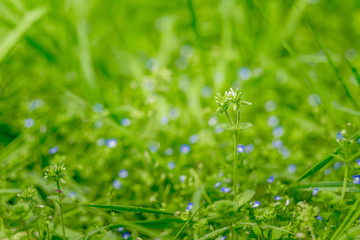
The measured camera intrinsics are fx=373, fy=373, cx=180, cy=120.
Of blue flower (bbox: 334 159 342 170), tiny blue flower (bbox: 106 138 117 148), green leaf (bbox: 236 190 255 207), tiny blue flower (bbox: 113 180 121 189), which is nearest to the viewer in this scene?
green leaf (bbox: 236 190 255 207)

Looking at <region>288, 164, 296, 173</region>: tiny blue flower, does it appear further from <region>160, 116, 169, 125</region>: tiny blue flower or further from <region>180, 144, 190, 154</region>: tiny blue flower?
<region>160, 116, 169, 125</region>: tiny blue flower

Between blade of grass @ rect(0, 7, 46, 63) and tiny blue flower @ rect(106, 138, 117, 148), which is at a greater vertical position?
blade of grass @ rect(0, 7, 46, 63)

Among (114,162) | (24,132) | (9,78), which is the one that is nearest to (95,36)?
(9,78)

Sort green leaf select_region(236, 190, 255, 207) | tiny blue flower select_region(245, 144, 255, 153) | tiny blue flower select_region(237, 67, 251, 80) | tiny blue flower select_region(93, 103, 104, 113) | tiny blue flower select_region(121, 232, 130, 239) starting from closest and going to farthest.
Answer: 1. green leaf select_region(236, 190, 255, 207)
2. tiny blue flower select_region(121, 232, 130, 239)
3. tiny blue flower select_region(245, 144, 255, 153)
4. tiny blue flower select_region(93, 103, 104, 113)
5. tiny blue flower select_region(237, 67, 251, 80)

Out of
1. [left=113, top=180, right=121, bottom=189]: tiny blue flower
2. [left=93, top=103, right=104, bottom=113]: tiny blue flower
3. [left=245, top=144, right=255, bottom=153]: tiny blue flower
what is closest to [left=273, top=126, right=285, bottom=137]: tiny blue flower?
[left=245, top=144, right=255, bottom=153]: tiny blue flower

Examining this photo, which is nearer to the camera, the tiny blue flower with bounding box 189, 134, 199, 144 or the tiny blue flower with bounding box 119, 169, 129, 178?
the tiny blue flower with bounding box 119, 169, 129, 178

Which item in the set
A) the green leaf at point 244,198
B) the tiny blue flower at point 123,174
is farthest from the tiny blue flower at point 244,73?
the green leaf at point 244,198
